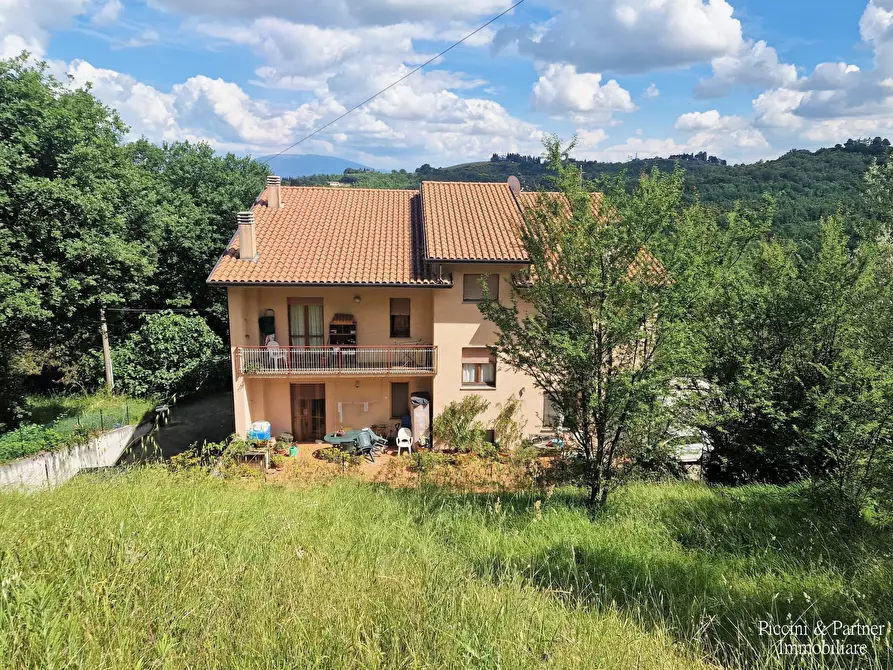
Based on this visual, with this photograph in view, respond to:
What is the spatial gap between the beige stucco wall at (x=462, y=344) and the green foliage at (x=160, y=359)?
465 inches

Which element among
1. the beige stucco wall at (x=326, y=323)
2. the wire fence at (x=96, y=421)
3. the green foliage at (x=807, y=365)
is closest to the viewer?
the green foliage at (x=807, y=365)

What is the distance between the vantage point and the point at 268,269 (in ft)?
53.1

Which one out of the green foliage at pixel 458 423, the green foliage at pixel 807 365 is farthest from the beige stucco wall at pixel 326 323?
the green foliage at pixel 807 365

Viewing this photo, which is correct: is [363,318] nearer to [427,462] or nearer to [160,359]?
[427,462]

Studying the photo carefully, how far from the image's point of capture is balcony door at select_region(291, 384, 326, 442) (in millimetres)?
17781

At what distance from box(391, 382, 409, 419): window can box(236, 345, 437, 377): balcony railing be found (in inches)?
56.2

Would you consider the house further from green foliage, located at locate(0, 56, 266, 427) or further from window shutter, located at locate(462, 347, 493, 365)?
green foliage, located at locate(0, 56, 266, 427)

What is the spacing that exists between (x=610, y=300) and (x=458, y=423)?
10471mm

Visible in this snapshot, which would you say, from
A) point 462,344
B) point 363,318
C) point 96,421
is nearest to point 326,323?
point 363,318

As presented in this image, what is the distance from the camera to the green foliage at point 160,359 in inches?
819

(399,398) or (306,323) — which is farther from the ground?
(306,323)

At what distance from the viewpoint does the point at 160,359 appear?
21.1 m

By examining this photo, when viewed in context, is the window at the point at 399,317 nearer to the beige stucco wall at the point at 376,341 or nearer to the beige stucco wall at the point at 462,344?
the beige stucco wall at the point at 376,341

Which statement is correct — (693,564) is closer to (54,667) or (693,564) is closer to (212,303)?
(54,667)
